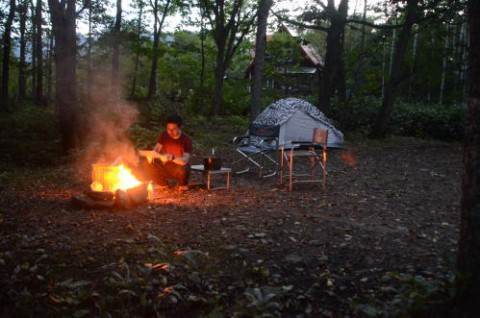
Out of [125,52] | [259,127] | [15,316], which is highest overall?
[125,52]

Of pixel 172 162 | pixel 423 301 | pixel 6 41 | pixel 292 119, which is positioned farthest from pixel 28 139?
pixel 423 301

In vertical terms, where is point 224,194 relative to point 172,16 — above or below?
below

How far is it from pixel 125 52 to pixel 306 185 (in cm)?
1721

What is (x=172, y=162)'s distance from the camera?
6797 millimetres

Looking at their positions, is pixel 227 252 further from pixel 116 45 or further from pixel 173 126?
pixel 116 45

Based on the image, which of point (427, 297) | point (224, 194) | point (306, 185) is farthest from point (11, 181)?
point (427, 297)

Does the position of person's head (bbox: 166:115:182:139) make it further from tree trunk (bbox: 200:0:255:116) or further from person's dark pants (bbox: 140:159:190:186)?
tree trunk (bbox: 200:0:255:116)

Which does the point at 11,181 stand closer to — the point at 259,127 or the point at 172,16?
the point at 259,127

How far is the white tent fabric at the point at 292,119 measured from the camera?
11.5 meters

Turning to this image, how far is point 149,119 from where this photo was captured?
43.5 ft

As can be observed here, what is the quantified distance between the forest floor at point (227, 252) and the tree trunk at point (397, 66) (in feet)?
26.1

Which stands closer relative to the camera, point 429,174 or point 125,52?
point 429,174

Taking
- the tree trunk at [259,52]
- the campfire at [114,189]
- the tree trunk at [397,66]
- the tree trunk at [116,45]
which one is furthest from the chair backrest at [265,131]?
the tree trunk at [116,45]

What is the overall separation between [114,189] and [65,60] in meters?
4.94
